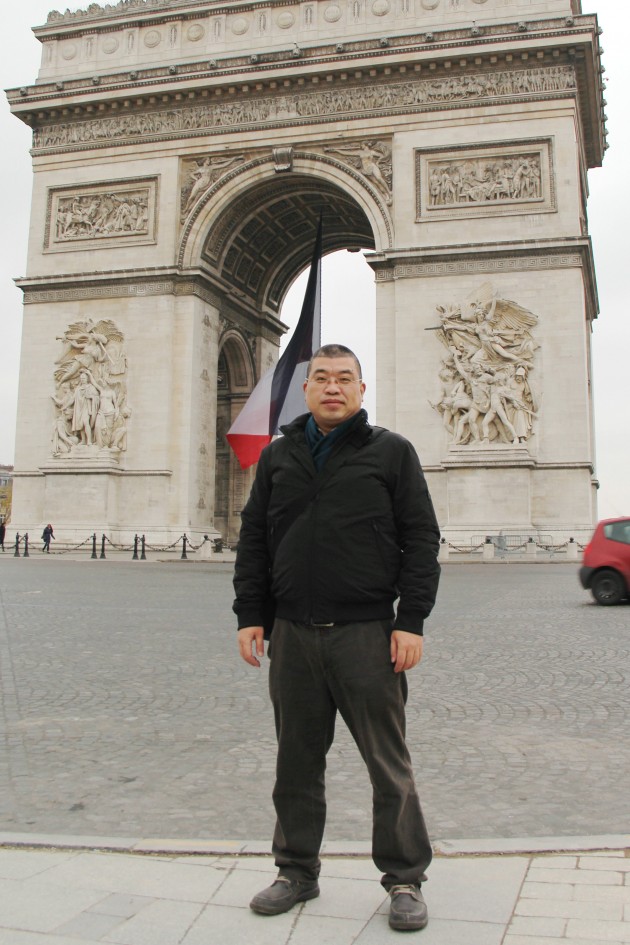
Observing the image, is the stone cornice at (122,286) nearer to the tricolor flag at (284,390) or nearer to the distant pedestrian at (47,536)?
the tricolor flag at (284,390)

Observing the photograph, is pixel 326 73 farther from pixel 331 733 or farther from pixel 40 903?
pixel 40 903

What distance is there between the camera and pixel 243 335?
32.9 m

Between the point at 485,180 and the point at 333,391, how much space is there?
24.4m

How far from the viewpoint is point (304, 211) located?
31.8 m

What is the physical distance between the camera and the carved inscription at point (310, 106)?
25.7 metres

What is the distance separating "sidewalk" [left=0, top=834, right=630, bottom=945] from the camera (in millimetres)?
2523

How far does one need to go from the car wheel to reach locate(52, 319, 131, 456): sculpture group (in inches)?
706

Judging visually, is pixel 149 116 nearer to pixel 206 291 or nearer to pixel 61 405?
pixel 206 291

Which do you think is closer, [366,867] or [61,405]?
[366,867]

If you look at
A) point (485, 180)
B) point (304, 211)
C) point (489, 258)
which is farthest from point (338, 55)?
point (489, 258)

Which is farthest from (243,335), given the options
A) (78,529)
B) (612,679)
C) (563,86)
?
(612,679)

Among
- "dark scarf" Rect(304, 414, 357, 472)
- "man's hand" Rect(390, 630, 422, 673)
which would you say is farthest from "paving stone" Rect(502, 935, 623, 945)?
"dark scarf" Rect(304, 414, 357, 472)

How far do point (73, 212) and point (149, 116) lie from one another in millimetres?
3766

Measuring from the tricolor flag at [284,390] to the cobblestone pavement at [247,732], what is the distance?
17357mm
